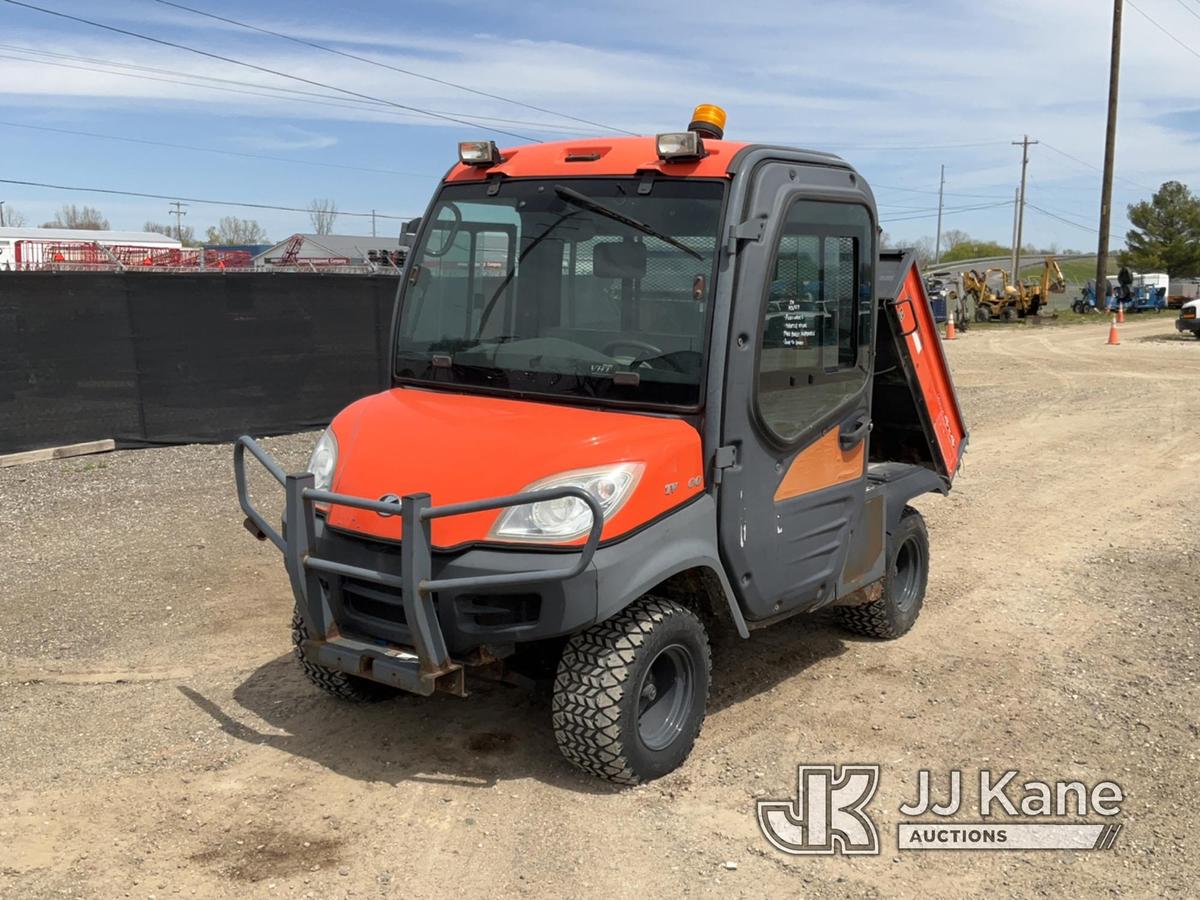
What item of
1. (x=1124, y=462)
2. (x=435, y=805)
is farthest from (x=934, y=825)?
(x=1124, y=462)

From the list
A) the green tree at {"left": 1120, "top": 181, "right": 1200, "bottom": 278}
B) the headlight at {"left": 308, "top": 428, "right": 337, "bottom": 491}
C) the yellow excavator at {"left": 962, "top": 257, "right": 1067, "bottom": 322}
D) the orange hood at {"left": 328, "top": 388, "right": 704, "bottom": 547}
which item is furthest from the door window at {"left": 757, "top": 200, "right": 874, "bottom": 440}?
the green tree at {"left": 1120, "top": 181, "right": 1200, "bottom": 278}

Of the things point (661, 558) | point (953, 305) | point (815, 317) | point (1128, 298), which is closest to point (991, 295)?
point (953, 305)

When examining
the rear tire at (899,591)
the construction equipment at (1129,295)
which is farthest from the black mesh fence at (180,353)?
the construction equipment at (1129,295)

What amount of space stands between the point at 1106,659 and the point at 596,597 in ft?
10.7

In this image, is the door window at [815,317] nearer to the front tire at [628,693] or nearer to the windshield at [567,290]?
the windshield at [567,290]

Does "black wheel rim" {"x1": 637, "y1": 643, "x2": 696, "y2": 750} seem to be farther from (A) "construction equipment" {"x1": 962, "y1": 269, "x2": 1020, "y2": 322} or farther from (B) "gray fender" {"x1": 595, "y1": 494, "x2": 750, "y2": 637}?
(A) "construction equipment" {"x1": 962, "y1": 269, "x2": 1020, "y2": 322}

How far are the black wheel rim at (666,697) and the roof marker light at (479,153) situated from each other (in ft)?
7.39

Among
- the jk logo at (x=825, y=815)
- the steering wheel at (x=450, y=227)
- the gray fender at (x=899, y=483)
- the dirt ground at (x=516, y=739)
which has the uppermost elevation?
the steering wheel at (x=450, y=227)

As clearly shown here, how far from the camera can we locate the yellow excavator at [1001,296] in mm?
36656

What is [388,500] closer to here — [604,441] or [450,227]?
[604,441]

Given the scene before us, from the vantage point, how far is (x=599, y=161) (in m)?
4.59

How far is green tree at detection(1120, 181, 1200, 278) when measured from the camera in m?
64.8

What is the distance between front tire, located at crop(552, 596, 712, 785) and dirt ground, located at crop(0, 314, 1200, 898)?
0.47 feet

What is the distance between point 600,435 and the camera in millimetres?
4066
